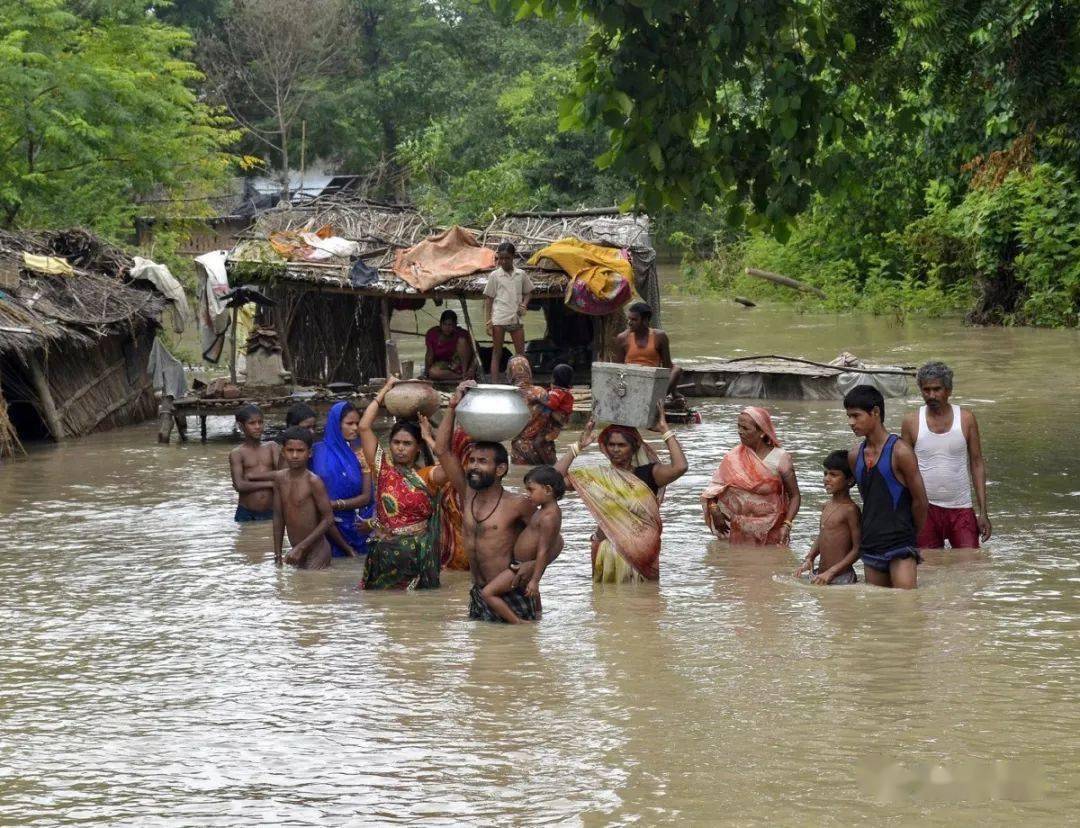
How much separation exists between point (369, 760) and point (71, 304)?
11582mm

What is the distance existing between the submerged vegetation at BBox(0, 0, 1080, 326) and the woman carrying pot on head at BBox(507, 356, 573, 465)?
5.06 feet

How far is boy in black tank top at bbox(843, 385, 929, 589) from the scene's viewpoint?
26.2 feet

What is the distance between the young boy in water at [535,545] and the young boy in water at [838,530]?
4.75 ft

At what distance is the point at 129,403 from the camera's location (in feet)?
59.3

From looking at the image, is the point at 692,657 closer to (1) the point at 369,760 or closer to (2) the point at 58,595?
(1) the point at 369,760

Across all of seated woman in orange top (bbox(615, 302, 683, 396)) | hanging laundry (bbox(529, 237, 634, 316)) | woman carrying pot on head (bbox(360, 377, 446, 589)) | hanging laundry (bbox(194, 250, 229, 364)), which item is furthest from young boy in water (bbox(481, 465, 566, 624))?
hanging laundry (bbox(194, 250, 229, 364))

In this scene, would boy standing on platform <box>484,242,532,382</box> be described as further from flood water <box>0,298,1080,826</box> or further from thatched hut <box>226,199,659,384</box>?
flood water <box>0,298,1080,826</box>

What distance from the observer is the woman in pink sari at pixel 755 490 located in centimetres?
962

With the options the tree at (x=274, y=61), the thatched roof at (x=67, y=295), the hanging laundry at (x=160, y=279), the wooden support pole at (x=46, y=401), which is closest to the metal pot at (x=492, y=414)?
the thatched roof at (x=67, y=295)

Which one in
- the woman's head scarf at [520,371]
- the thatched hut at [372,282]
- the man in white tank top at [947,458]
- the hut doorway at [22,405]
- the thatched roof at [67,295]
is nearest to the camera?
the man in white tank top at [947,458]

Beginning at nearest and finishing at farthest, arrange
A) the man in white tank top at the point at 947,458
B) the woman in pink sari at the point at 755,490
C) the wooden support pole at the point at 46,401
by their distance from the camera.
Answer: the man in white tank top at the point at 947,458 → the woman in pink sari at the point at 755,490 → the wooden support pole at the point at 46,401

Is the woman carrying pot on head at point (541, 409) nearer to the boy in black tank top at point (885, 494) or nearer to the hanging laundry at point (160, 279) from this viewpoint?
the boy in black tank top at point (885, 494)

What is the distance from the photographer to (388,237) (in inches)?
739

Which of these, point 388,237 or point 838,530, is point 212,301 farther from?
point 838,530
